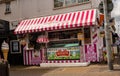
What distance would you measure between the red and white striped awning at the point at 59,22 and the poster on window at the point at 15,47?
1.88 meters

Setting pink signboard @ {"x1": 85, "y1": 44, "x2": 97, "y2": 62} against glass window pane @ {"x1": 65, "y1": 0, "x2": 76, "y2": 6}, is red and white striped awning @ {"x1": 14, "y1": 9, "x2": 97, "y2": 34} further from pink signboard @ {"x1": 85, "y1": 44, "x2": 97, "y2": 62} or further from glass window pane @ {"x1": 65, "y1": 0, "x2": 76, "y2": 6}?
pink signboard @ {"x1": 85, "y1": 44, "x2": 97, "y2": 62}

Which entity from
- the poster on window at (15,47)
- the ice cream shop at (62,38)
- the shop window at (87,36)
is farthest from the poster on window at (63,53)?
the poster on window at (15,47)

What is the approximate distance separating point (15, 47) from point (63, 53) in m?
4.56

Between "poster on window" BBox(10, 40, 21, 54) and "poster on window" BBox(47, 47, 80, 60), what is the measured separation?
3.17m

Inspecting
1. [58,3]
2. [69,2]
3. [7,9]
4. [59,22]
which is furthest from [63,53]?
[7,9]

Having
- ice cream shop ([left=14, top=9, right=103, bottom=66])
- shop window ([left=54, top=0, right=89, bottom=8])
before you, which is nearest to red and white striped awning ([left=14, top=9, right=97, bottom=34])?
ice cream shop ([left=14, top=9, right=103, bottom=66])

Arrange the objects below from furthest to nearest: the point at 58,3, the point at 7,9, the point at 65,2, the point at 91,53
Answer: the point at 7,9
the point at 58,3
the point at 65,2
the point at 91,53

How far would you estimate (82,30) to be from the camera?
52.2ft

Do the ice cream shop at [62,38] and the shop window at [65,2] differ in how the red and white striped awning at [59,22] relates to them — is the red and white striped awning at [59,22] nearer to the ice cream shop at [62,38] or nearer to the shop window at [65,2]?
the ice cream shop at [62,38]

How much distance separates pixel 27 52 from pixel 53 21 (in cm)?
303

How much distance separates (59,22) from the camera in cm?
1595

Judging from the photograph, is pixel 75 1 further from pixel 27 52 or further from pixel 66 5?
pixel 27 52

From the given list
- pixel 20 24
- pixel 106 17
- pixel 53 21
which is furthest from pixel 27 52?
pixel 106 17

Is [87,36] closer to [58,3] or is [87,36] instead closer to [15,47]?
[58,3]
